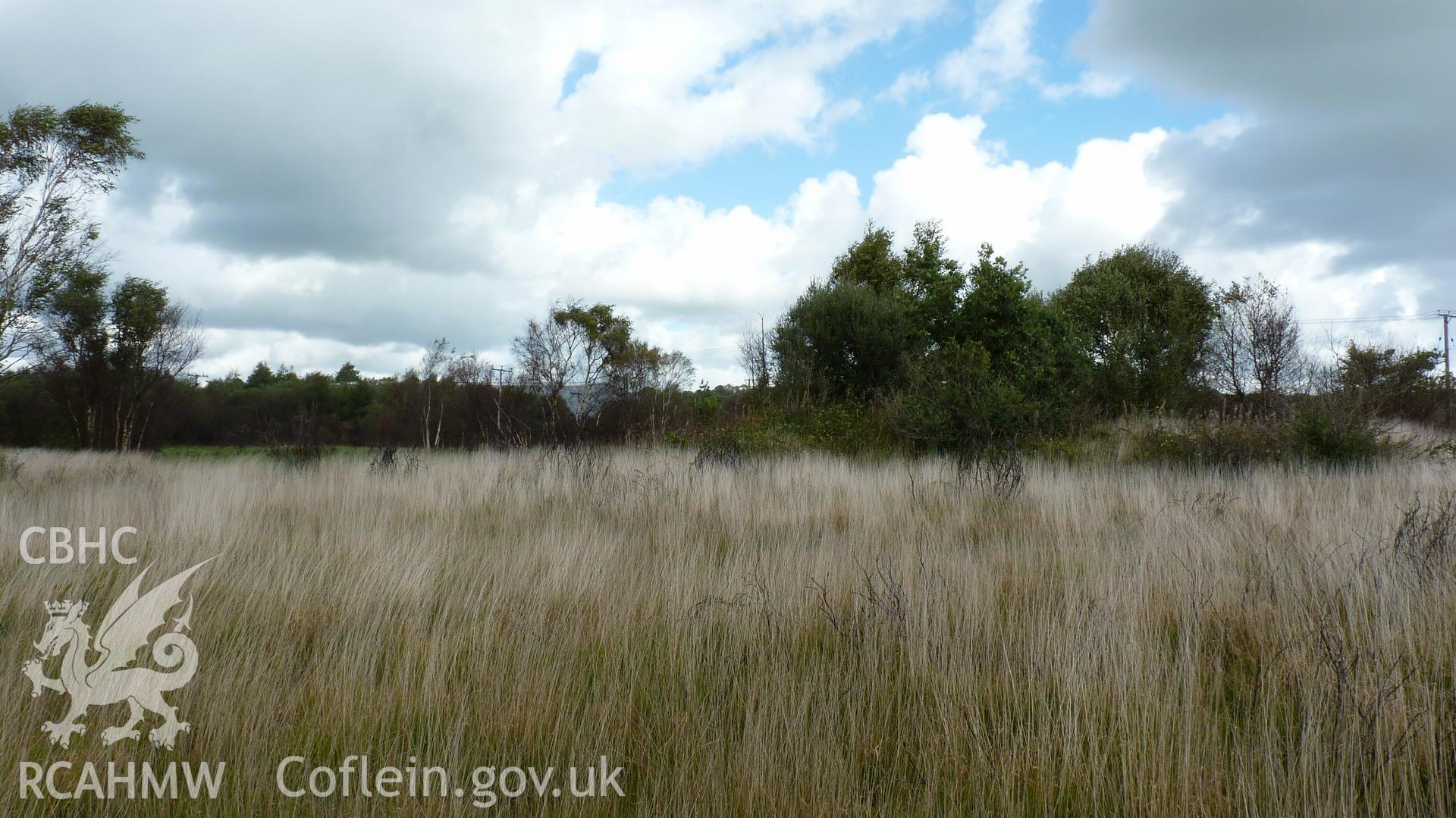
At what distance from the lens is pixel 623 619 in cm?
334

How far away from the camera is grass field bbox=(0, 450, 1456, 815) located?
2051 millimetres

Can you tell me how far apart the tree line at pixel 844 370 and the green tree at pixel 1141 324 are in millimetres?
80

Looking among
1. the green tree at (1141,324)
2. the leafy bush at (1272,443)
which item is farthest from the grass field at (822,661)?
the green tree at (1141,324)

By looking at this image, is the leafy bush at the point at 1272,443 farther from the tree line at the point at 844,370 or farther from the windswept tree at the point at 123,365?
the windswept tree at the point at 123,365

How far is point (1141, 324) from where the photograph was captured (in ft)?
79.9

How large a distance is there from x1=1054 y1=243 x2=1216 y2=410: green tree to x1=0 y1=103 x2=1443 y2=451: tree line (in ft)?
0.26

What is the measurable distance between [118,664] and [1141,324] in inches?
1105

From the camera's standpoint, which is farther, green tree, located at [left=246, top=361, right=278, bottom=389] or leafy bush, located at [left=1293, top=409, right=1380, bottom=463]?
green tree, located at [left=246, top=361, right=278, bottom=389]

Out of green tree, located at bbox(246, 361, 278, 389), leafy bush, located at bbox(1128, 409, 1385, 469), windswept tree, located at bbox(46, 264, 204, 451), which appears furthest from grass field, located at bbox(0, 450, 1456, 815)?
green tree, located at bbox(246, 361, 278, 389)

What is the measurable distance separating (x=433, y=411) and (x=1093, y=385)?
29508 millimetres

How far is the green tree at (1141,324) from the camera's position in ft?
70.1

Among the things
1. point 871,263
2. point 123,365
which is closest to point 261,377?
point 123,365

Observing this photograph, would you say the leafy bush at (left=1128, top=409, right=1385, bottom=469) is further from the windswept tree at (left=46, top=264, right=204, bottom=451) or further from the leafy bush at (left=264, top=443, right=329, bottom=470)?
the windswept tree at (left=46, top=264, right=204, bottom=451)

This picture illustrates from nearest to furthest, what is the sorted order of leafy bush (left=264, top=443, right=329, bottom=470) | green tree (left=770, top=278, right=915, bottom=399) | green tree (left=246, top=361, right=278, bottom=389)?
leafy bush (left=264, top=443, right=329, bottom=470) < green tree (left=770, top=278, right=915, bottom=399) < green tree (left=246, top=361, right=278, bottom=389)
